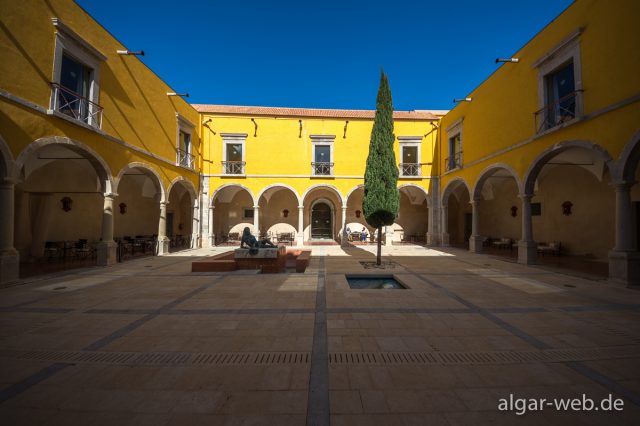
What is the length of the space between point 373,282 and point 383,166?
4.31 meters

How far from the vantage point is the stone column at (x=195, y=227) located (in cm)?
1522

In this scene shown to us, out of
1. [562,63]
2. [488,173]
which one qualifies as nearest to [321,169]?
[488,173]

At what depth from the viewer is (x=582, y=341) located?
351cm

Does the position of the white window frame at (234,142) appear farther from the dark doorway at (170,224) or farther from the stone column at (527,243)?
the stone column at (527,243)

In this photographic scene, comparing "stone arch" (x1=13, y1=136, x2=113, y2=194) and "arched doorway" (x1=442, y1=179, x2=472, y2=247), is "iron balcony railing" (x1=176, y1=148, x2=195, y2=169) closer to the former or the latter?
"stone arch" (x1=13, y1=136, x2=113, y2=194)

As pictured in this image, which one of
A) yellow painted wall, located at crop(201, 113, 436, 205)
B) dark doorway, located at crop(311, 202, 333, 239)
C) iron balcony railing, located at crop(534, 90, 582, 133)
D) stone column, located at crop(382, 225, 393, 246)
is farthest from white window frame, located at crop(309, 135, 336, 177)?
iron balcony railing, located at crop(534, 90, 582, 133)

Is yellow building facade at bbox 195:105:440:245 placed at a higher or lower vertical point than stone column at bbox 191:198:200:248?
higher

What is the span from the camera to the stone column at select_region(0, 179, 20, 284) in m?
6.24

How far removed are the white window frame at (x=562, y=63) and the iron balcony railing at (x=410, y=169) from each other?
25.4 ft

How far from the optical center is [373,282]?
7.21m

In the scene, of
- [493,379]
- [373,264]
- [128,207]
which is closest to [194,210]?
[128,207]

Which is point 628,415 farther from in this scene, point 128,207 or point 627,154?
point 128,207

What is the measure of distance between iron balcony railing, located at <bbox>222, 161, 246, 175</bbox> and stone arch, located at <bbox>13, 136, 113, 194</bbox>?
23.8 feet

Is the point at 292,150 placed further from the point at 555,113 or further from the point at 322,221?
the point at 555,113
